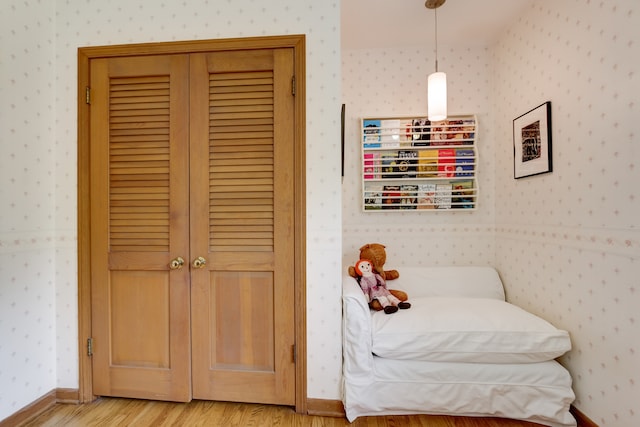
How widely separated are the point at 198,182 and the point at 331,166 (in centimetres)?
74

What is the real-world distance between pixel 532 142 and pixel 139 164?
2.40 meters

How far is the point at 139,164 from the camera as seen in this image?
1.72 meters

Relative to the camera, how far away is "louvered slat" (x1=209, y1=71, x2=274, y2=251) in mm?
1654

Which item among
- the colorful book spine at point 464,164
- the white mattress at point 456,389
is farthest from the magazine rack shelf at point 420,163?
the white mattress at point 456,389

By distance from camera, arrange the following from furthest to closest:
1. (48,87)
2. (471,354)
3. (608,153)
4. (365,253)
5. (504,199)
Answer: (504,199), (365,253), (48,87), (471,354), (608,153)

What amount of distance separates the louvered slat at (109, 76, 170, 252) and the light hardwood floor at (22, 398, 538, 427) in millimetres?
873

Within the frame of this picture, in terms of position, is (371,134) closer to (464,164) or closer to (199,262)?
(464,164)

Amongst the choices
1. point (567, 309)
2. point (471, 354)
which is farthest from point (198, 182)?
point (567, 309)

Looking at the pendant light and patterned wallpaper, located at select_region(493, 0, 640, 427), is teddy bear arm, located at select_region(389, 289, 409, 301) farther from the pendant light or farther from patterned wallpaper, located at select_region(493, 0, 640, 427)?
the pendant light

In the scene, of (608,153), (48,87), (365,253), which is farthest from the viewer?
(365,253)

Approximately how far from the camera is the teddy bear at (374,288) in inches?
75.2

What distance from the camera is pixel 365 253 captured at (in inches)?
84.4

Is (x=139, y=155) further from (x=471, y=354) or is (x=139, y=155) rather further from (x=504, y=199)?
(x=504, y=199)

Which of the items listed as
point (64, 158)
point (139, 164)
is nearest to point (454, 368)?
point (139, 164)
